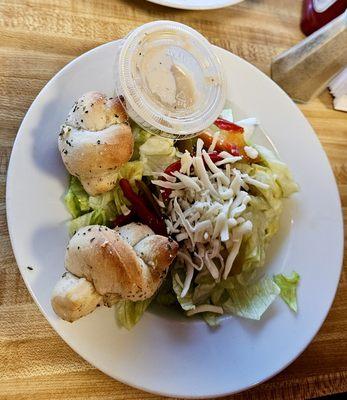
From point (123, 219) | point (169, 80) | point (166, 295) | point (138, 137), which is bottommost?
point (166, 295)

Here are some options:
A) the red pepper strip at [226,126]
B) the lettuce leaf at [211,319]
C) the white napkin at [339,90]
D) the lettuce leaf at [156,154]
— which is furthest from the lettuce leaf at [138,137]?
the white napkin at [339,90]

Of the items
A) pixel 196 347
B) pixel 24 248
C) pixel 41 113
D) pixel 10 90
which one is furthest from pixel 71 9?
pixel 196 347

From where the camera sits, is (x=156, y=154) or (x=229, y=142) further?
(x=229, y=142)

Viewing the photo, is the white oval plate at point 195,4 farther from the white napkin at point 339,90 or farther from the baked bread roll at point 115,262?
the baked bread roll at point 115,262

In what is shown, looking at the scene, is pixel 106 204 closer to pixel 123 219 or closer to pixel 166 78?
pixel 123 219

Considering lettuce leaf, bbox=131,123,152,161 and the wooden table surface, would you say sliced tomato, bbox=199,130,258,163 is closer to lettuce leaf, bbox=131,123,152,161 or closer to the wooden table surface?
lettuce leaf, bbox=131,123,152,161

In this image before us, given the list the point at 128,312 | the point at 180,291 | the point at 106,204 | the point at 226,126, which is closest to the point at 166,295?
the point at 180,291
